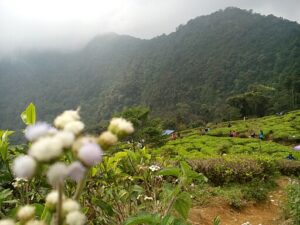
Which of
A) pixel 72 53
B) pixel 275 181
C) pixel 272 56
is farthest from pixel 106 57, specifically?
pixel 275 181

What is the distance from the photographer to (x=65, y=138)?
0.61 metres

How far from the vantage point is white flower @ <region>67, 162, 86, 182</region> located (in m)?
0.62

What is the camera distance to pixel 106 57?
14050cm

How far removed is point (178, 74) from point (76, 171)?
301 feet

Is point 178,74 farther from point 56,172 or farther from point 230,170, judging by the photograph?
point 56,172

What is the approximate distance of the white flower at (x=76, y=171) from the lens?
0.62 m

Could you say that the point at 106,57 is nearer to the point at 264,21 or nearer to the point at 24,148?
the point at 264,21

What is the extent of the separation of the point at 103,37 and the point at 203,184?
165 meters

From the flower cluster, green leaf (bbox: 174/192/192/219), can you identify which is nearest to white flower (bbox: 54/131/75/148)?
the flower cluster

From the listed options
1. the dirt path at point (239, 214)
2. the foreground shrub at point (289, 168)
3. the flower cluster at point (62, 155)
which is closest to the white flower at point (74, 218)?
the flower cluster at point (62, 155)

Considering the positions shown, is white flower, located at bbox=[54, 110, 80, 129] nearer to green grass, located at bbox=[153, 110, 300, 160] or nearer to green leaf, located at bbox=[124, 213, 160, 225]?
green leaf, located at bbox=[124, 213, 160, 225]

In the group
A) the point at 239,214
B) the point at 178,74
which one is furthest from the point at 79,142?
the point at 178,74

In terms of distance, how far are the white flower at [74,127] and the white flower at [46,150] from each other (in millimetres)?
81

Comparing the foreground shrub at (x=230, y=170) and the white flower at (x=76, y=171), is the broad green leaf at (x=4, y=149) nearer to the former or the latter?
the white flower at (x=76, y=171)
